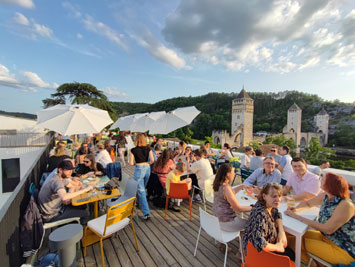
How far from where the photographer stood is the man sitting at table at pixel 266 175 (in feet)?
10.1

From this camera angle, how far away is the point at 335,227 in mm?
1748

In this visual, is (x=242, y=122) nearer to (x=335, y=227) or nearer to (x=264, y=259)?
(x=335, y=227)

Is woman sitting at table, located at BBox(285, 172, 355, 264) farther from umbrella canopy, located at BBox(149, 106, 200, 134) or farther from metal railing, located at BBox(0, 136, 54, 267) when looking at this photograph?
umbrella canopy, located at BBox(149, 106, 200, 134)

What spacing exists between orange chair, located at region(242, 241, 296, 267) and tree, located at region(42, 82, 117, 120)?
27.2 m

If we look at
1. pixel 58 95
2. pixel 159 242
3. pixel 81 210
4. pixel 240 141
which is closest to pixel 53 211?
pixel 81 210

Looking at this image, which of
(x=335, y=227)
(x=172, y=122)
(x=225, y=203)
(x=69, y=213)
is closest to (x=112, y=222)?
(x=69, y=213)

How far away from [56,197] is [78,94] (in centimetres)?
2956

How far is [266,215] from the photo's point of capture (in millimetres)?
1765

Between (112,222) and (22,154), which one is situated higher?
(112,222)

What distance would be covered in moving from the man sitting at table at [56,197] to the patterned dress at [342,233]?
10.7 feet

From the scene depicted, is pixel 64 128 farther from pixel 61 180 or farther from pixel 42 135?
pixel 42 135

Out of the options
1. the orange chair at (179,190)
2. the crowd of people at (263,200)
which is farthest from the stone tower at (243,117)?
the orange chair at (179,190)

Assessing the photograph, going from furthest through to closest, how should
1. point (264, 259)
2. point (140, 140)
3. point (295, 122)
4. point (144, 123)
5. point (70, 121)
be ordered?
point (295, 122) → point (144, 123) → point (70, 121) → point (140, 140) → point (264, 259)

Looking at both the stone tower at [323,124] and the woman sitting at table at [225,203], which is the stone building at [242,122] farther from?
the woman sitting at table at [225,203]
